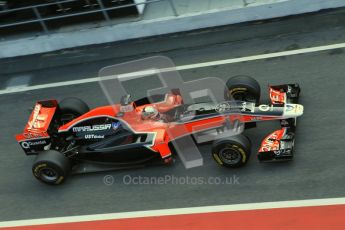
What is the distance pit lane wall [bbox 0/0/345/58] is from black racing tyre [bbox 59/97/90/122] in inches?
130

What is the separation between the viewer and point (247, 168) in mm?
8086

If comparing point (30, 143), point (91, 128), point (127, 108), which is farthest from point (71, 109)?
point (127, 108)

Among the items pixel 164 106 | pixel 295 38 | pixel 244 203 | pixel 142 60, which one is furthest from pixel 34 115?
pixel 295 38

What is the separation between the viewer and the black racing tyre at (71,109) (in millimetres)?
9188

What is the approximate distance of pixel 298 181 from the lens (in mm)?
7699

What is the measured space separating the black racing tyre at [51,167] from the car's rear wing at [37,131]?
1.24 ft

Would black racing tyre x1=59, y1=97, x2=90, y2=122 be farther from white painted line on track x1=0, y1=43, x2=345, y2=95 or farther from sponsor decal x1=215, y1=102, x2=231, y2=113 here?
sponsor decal x1=215, y1=102, x2=231, y2=113

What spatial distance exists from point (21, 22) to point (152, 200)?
6.34 metres

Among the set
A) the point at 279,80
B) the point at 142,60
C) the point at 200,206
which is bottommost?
the point at 200,206

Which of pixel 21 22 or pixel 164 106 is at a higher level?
pixel 21 22

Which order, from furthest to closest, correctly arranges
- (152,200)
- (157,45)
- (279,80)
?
1. (157,45)
2. (279,80)
3. (152,200)

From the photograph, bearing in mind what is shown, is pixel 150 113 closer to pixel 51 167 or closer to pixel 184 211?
pixel 184 211

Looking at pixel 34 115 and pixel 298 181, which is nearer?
pixel 298 181

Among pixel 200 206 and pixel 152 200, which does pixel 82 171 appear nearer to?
pixel 152 200
